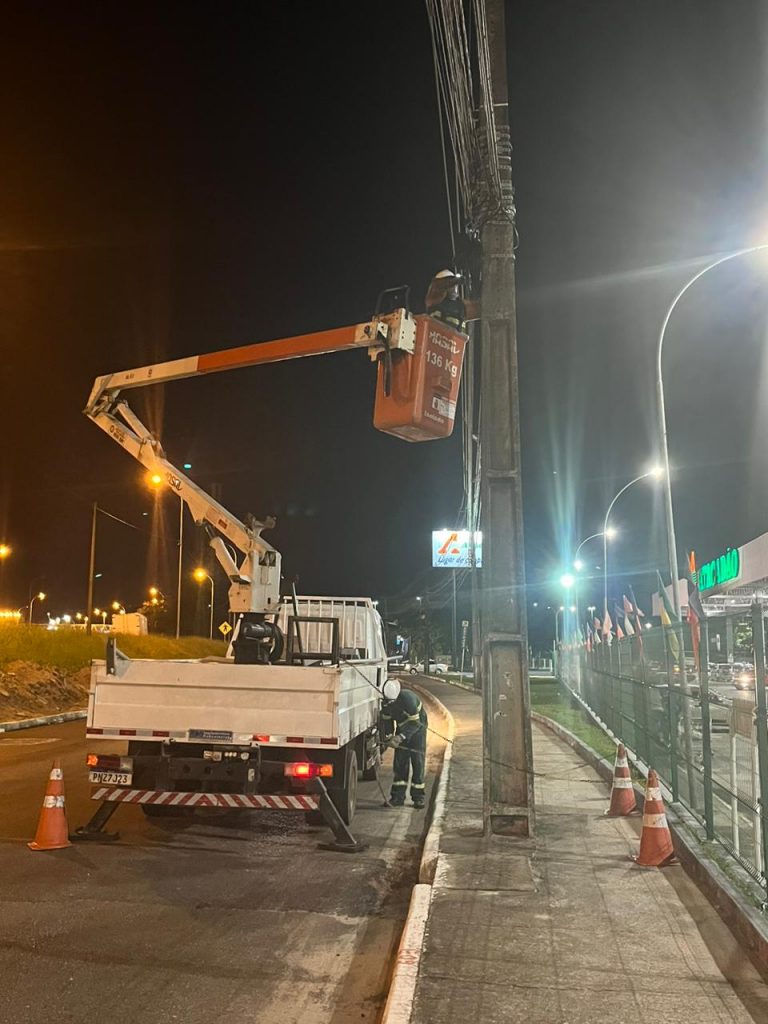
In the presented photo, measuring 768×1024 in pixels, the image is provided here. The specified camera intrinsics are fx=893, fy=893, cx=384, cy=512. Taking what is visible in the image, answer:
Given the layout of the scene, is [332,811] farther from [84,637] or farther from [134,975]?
[84,637]

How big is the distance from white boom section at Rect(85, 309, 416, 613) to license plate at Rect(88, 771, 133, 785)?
2646mm

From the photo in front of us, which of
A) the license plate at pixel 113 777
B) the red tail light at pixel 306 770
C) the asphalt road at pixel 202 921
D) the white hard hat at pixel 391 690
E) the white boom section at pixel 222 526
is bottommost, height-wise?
the asphalt road at pixel 202 921

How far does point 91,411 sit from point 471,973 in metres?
9.13

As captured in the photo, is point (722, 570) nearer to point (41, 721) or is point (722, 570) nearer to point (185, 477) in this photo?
point (41, 721)

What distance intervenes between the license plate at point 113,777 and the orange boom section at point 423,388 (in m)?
4.09

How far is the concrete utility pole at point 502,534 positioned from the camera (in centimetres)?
839

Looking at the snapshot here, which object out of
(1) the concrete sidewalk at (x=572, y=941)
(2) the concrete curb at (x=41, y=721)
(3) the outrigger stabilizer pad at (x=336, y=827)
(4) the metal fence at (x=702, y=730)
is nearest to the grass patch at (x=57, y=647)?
(2) the concrete curb at (x=41, y=721)

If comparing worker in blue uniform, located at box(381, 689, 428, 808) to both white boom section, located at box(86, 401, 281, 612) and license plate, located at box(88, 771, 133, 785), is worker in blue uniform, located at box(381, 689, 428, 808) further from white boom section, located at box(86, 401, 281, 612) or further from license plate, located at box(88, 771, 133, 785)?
license plate, located at box(88, 771, 133, 785)

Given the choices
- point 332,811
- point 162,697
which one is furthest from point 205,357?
point 332,811

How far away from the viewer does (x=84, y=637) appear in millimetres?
31719

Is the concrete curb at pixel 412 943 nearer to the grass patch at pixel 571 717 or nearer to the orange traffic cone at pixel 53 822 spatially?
the orange traffic cone at pixel 53 822

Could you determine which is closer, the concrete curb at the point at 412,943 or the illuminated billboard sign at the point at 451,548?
the concrete curb at the point at 412,943

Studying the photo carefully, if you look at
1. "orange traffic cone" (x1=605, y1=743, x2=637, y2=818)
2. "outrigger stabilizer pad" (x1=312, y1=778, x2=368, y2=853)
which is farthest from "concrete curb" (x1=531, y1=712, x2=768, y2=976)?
"outrigger stabilizer pad" (x1=312, y1=778, x2=368, y2=853)

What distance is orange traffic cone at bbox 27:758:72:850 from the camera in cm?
815
